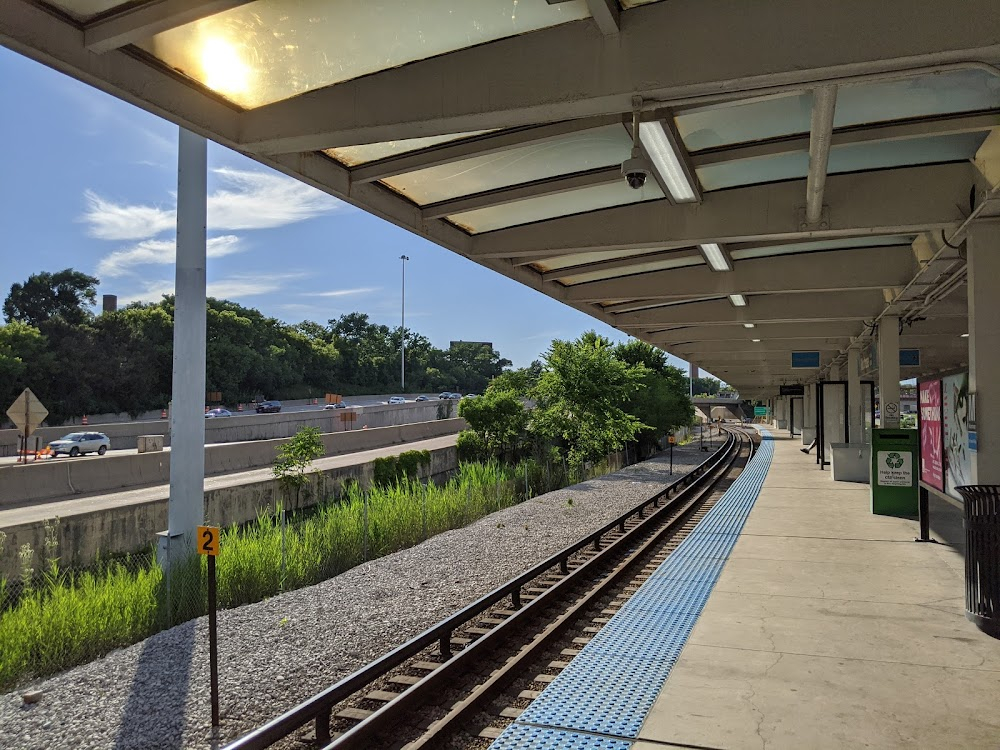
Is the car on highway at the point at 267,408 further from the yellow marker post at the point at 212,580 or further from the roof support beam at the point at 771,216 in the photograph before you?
the yellow marker post at the point at 212,580

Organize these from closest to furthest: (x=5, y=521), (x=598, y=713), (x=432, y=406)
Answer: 1. (x=598, y=713)
2. (x=5, y=521)
3. (x=432, y=406)

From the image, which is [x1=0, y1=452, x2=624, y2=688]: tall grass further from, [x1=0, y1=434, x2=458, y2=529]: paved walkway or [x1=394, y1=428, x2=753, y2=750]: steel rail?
[x1=394, y1=428, x2=753, y2=750]: steel rail

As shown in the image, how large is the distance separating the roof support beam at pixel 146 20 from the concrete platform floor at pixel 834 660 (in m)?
5.72

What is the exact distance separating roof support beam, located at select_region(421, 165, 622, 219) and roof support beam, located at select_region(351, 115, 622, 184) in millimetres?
1395

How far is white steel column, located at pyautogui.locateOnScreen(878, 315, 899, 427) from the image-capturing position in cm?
1645

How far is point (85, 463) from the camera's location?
2478 centimetres

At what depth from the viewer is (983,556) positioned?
7398mm

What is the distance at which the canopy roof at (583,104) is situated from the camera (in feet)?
16.1

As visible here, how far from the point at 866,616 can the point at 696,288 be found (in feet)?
24.4

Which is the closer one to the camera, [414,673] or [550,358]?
[414,673]

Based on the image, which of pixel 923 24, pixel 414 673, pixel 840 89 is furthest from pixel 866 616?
pixel 923 24

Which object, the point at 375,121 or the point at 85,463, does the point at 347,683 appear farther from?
the point at 85,463

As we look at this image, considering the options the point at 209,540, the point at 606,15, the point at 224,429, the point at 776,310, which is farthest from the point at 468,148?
the point at 224,429

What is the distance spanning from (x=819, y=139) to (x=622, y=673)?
5000mm
